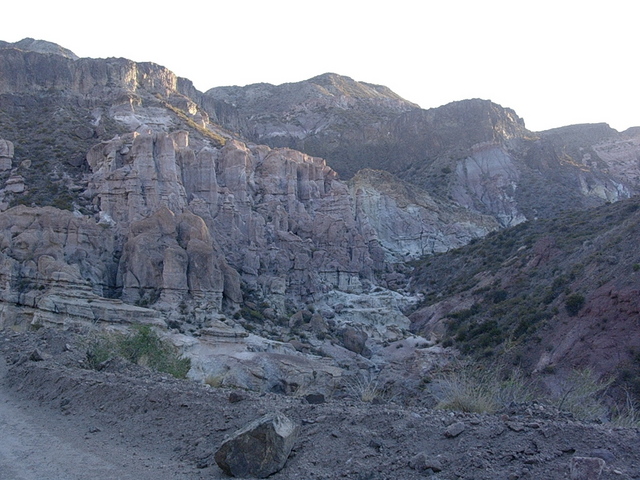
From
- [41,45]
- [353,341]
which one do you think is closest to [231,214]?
[353,341]

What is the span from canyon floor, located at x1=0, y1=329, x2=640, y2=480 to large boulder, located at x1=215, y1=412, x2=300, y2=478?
6.0 inches

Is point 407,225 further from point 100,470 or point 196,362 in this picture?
point 100,470

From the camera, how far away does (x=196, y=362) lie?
26859 mm

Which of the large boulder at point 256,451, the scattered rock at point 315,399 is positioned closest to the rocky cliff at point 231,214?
the scattered rock at point 315,399

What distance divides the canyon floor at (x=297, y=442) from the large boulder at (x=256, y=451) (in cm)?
15

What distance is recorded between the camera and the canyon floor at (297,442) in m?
6.12

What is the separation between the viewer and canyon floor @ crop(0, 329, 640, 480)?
241 inches

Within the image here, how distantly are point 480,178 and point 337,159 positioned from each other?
83.6 feet

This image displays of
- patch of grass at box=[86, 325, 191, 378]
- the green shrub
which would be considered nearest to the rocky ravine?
patch of grass at box=[86, 325, 191, 378]

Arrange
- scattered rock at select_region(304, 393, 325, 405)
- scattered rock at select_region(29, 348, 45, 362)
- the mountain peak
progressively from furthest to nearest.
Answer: the mountain peak < scattered rock at select_region(29, 348, 45, 362) < scattered rock at select_region(304, 393, 325, 405)

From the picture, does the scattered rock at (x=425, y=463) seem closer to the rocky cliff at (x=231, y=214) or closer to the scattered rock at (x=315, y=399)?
the scattered rock at (x=315, y=399)

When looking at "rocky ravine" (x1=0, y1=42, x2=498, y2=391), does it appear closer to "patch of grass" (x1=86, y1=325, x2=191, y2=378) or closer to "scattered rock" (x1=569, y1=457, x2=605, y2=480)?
"patch of grass" (x1=86, y1=325, x2=191, y2=378)

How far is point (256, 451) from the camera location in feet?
22.5

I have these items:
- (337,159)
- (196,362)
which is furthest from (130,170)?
(337,159)
